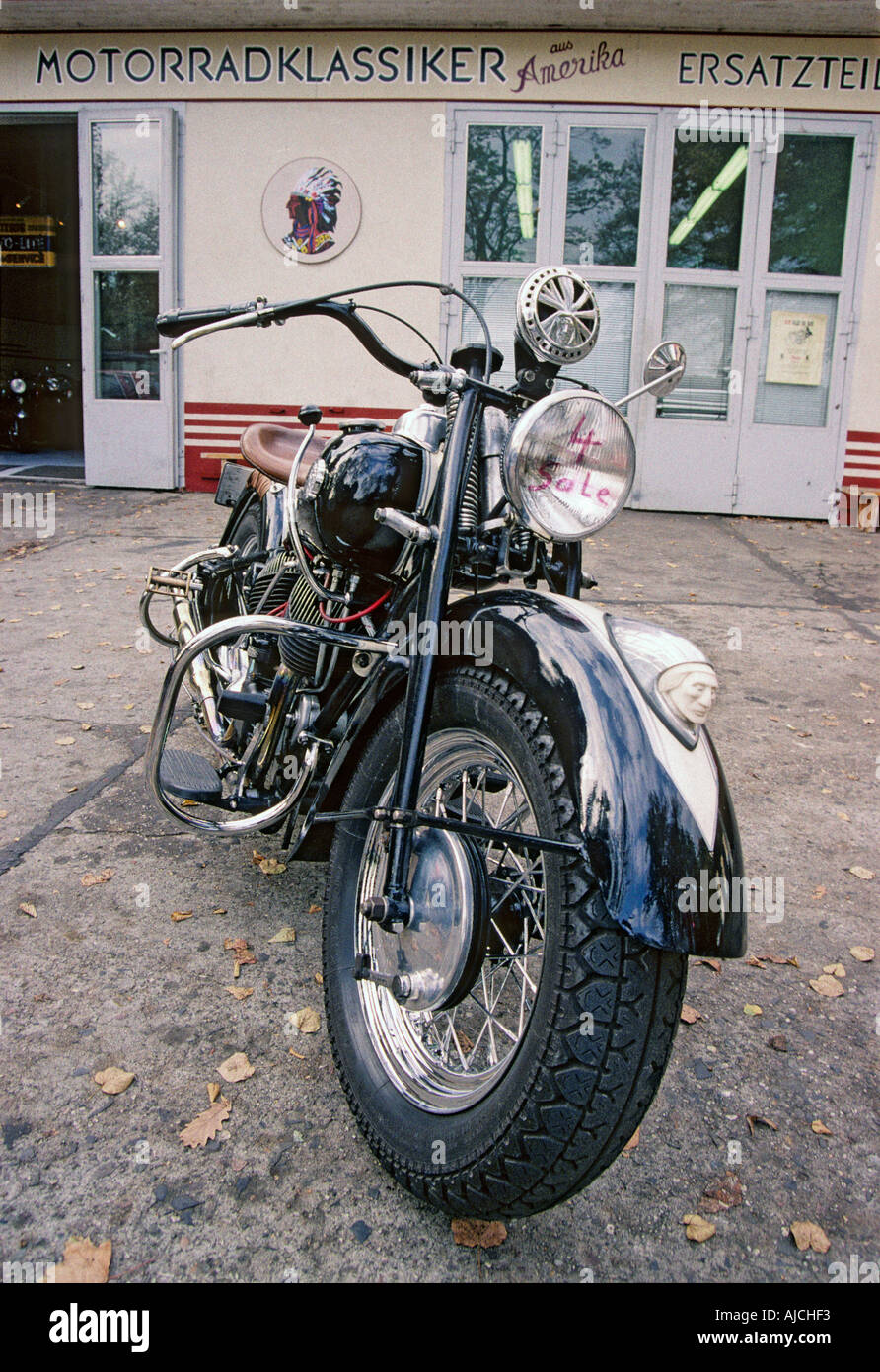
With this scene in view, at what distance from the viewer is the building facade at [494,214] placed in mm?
9211

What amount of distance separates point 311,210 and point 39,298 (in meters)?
10.3

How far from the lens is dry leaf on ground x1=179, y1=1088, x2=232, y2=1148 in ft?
6.45

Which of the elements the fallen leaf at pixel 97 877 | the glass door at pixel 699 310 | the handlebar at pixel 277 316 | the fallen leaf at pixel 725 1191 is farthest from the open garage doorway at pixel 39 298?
the fallen leaf at pixel 725 1191

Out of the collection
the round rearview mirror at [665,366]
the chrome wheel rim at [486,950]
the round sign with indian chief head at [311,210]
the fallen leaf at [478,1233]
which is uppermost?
the round sign with indian chief head at [311,210]

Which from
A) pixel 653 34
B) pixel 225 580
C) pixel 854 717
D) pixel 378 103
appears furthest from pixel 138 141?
pixel 854 717

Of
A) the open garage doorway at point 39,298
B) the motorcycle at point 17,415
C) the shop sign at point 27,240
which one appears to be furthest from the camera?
the shop sign at point 27,240

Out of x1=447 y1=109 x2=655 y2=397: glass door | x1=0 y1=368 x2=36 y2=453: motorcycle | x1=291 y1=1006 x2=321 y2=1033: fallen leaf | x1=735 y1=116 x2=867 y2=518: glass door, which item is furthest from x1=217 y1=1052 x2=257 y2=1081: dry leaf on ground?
x1=0 y1=368 x2=36 y2=453: motorcycle

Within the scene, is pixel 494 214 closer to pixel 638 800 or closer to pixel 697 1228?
pixel 638 800

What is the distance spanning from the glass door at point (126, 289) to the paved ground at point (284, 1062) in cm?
630

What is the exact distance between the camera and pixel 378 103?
9406mm

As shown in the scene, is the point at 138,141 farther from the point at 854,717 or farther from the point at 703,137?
the point at 854,717

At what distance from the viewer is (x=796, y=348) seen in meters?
9.61

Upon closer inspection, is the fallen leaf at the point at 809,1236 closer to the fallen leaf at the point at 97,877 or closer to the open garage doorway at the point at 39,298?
the fallen leaf at the point at 97,877
